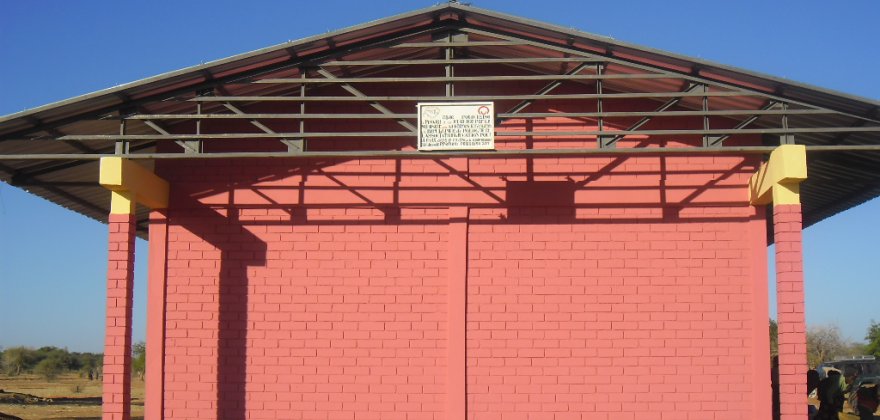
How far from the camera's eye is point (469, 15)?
11836 millimetres

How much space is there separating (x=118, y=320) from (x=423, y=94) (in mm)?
4883

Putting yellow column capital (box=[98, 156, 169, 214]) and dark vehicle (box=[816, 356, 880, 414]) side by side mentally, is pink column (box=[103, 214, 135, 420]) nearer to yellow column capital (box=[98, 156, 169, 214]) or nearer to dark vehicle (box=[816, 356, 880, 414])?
yellow column capital (box=[98, 156, 169, 214])

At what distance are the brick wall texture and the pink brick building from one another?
2 cm

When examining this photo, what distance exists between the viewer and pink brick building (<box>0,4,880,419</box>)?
1256 cm

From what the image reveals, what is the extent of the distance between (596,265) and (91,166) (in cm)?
749

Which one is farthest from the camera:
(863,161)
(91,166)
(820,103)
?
(91,166)

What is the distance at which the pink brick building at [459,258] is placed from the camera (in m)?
12.6

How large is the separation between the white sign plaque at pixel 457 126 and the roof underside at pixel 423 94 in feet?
0.52

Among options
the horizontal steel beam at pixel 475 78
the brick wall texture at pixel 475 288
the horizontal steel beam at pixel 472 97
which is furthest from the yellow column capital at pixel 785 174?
the horizontal steel beam at pixel 475 78

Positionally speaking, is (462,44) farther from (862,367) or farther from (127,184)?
(862,367)

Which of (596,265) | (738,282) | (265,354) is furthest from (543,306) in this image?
(265,354)

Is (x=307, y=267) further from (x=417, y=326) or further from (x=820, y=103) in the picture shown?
(x=820, y=103)

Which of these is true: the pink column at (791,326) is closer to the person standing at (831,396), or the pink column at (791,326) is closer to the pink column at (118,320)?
the person standing at (831,396)

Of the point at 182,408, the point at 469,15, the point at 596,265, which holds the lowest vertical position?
the point at 182,408
